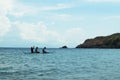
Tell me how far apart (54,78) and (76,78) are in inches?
103

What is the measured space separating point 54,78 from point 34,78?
2.37 m

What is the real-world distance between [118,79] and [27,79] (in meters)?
10.4

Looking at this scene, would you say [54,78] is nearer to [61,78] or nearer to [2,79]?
[61,78]

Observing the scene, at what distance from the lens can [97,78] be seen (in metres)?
39.8

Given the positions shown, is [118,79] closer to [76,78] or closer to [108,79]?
[108,79]

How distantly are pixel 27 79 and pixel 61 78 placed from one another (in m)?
4.11

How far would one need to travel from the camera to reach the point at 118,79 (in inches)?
1511

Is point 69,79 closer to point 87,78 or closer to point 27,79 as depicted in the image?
point 87,78

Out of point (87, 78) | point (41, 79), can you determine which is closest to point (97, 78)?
point (87, 78)

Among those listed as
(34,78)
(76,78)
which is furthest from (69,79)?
(34,78)

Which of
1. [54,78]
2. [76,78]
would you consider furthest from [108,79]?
[54,78]

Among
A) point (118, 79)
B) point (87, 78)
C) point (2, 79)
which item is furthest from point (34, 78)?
point (118, 79)

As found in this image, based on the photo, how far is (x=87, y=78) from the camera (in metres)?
39.9

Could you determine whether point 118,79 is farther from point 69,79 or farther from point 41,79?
point 41,79
